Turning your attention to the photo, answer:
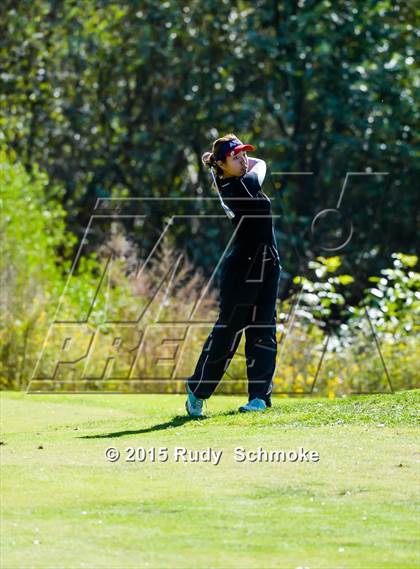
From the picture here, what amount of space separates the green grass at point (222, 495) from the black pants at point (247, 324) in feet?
0.87

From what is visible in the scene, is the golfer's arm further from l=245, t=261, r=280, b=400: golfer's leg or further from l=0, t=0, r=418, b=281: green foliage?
l=0, t=0, r=418, b=281: green foliage

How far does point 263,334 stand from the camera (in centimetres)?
845

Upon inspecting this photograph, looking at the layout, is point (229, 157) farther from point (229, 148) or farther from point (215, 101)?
point (215, 101)

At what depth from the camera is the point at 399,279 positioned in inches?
565

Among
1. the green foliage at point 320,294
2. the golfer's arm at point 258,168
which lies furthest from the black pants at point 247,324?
the green foliage at point 320,294

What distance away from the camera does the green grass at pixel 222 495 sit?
5336 mm

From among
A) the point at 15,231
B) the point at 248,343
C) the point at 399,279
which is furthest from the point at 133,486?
the point at 15,231

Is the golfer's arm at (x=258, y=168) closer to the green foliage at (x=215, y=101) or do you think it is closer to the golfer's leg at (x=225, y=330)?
the golfer's leg at (x=225, y=330)

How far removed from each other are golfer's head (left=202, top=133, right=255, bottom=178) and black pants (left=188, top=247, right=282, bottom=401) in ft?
1.90

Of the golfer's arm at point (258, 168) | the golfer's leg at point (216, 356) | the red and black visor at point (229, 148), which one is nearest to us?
the red and black visor at point (229, 148)

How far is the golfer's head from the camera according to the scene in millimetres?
8039

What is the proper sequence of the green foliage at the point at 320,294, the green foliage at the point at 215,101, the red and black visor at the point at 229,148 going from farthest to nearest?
the green foliage at the point at 215,101, the green foliage at the point at 320,294, the red and black visor at the point at 229,148

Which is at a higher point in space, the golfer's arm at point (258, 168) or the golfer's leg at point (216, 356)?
the golfer's arm at point (258, 168)

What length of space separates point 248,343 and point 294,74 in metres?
12.2
